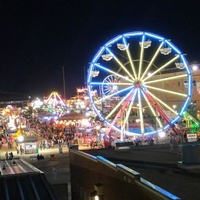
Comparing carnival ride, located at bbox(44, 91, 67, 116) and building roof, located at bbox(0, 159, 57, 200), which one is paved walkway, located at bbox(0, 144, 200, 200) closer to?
building roof, located at bbox(0, 159, 57, 200)

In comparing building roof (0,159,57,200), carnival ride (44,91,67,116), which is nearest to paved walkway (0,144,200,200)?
building roof (0,159,57,200)

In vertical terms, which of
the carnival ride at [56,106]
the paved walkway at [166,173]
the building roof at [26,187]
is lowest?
the building roof at [26,187]

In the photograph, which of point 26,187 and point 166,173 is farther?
point 26,187

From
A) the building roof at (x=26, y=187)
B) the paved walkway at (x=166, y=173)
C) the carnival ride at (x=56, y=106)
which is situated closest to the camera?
the paved walkway at (x=166, y=173)

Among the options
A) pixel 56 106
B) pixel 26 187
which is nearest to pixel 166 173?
pixel 26 187

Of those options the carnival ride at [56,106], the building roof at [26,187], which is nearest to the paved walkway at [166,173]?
the building roof at [26,187]

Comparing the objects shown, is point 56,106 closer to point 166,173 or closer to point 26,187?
point 26,187

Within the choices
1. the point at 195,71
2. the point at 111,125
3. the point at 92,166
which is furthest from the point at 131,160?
the point at 195,71

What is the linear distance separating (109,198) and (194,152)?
9.44 feet

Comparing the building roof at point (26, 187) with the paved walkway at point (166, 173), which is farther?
the building roof at point (26, 187)

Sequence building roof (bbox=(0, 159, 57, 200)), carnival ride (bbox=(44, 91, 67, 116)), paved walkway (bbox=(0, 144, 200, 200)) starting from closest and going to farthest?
paved walkway (bbox=(0, 144, 200, 200))
building roof (bbox=(0, 159, 57, 200))
carnival ride (bbox=(44, 91, 67, 116))

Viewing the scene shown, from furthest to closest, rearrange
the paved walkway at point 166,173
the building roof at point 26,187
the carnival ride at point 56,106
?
the carnival ride at point 56,106
the building roof at point 26,187
the paved walkway at point 166,173

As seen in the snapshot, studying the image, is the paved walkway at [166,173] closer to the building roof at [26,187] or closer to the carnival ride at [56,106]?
the building roof at [26,187]

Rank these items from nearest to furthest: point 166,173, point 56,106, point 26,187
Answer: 1. point 166,173
2. point 26,187
3. point 56,106
